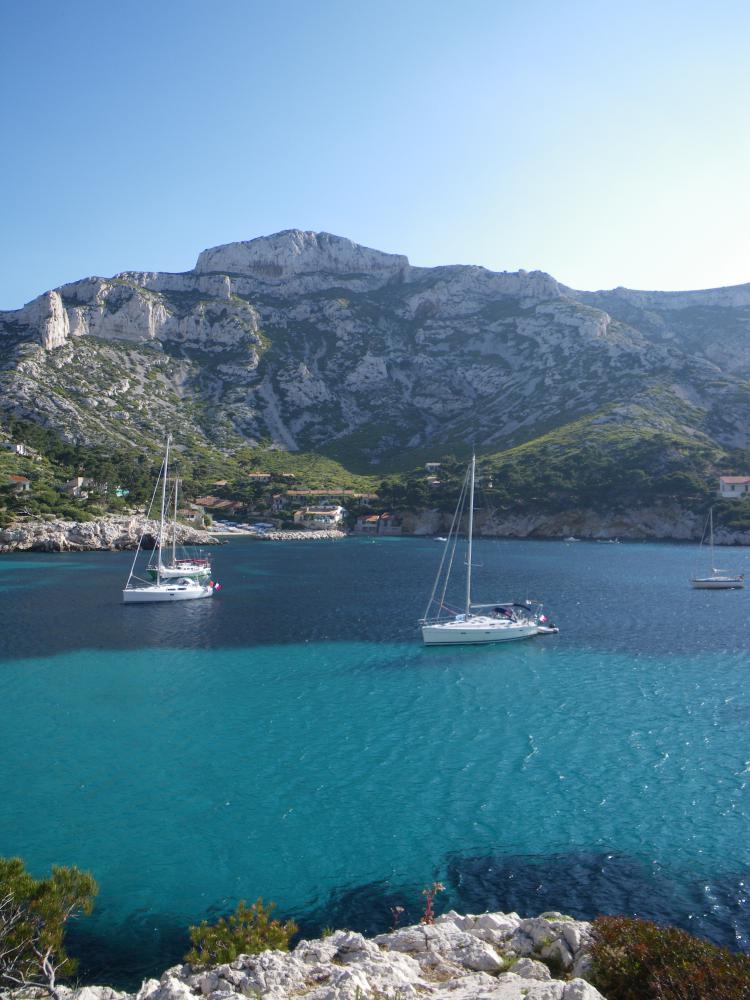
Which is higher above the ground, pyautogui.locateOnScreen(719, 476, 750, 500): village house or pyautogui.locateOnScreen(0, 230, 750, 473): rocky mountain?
pyautogui.locateOnScreen(0, 230, 750, 473): rocky mountain

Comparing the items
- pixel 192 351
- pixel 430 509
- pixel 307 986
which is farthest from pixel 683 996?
pixel 192 351

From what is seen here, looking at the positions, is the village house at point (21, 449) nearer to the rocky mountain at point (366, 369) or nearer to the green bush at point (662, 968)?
the rocky mountain at point (366, 369)

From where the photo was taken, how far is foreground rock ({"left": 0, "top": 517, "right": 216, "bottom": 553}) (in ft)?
299

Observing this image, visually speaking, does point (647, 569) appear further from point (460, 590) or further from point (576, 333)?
point (576, 333)

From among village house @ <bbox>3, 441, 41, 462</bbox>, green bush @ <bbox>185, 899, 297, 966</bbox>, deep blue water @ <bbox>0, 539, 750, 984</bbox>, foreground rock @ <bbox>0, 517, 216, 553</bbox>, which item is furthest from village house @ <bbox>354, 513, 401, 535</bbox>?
green bush @ <bbox>185, 899, 297, 966</bbox>

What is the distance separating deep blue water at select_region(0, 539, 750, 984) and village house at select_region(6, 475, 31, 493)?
66.8m

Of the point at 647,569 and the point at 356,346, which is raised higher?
the point at 356,346

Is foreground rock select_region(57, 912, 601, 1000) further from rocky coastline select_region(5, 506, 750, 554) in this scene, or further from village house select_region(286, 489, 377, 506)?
village house select_region(286, 489, 377, 506)

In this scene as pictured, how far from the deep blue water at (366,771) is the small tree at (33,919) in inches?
100

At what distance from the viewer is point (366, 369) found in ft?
607

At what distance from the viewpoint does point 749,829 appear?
57.2 feet

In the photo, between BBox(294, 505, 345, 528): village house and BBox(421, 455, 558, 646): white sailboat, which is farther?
BBox(294, 505, 345, 528): village house

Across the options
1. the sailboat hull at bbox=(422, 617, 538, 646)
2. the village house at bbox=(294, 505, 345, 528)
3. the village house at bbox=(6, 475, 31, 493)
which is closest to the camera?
the sailboat hull at bbox=(422, 617, 538, 646)

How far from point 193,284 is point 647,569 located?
541 ft
